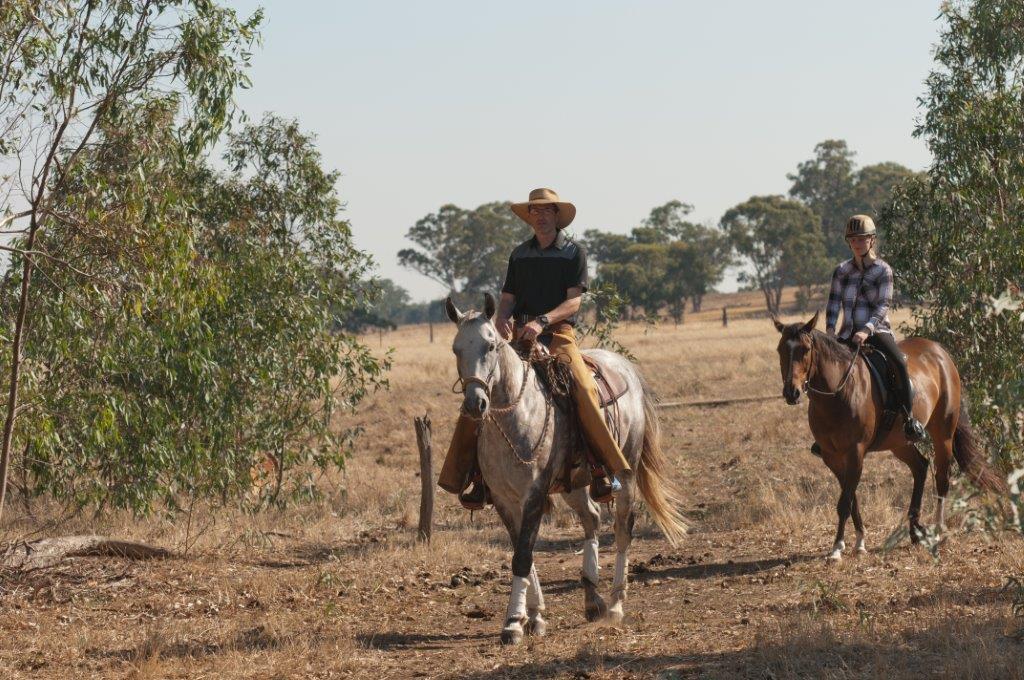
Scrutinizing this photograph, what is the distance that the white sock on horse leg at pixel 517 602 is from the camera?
359 inches

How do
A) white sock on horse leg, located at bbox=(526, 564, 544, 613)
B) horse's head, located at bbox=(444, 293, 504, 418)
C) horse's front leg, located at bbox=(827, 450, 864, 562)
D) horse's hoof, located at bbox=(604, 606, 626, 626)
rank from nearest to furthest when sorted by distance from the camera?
horse's head, located at bbox=(444, 293, 504, 418)
white sock on horse leg, located at bbox=(526, 564, 544, 613)
horse's hoof, located at bbox=(604, 606, 626, 626)
horse's front leg, located at bbox=(827, 450, 864, 562)

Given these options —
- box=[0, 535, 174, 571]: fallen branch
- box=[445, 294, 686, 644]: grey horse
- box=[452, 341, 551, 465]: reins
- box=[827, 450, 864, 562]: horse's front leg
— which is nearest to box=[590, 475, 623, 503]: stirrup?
box=[445, 294, 686, 644]: grey horse

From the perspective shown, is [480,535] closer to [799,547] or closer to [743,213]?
[799,547]

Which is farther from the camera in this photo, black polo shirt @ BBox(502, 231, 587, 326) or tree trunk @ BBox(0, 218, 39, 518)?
tree trunk @ BBox(0, 218, 39, 518)

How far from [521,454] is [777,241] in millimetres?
85668

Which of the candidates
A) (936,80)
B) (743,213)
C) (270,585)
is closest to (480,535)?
(270,585)

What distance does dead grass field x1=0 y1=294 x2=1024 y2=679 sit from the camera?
810cm

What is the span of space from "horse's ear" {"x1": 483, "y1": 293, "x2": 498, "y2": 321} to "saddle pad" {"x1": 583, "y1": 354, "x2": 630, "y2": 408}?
6.07 ft

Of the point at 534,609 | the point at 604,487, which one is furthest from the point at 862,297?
the point at 534,609

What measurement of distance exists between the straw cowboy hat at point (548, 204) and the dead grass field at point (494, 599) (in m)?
3.39

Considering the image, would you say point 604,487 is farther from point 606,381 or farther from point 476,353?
point 476,353

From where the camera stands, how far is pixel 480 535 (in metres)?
15.4

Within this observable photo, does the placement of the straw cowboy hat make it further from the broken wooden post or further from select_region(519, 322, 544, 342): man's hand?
the broken wooden post

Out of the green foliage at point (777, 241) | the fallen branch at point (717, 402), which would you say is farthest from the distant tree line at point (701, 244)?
the fallen branch at point (717, 402)
